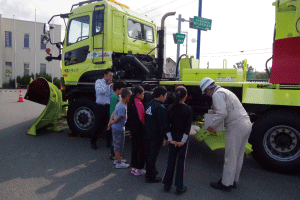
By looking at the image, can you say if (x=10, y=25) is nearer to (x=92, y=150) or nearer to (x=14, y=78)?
(x=14, y=78)

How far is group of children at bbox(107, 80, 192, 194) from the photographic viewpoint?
3.28 m

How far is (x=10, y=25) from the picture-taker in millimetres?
29125

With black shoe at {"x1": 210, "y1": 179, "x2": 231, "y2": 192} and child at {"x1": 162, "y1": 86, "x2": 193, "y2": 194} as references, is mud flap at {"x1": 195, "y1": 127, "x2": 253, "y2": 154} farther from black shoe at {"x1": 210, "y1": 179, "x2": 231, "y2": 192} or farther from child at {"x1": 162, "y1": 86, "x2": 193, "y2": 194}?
child at {"x1": 162, "y1": 86, "x2": 193, "y2": 194}

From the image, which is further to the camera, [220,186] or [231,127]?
[220,186]

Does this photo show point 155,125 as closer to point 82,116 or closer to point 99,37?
point 82,116

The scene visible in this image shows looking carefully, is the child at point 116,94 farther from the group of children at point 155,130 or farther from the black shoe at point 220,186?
the black shoe at point 220,186

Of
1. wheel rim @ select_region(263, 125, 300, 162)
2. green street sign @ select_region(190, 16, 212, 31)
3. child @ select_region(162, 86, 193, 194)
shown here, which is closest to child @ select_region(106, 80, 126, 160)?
child @ select_region(162, 86, 193, 194)

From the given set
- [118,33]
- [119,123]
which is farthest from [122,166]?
[118,33]

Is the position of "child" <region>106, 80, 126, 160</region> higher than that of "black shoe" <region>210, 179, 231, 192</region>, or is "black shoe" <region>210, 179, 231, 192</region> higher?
"child" <region>106, 80, 126, 160</region>

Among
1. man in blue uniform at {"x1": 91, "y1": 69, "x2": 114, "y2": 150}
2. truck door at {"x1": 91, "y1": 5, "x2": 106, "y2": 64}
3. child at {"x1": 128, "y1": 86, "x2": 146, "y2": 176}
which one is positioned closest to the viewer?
child at {"x1": 128, "y1": 86, "x2": 146, "y2": 176}

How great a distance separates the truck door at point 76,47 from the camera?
6.25m

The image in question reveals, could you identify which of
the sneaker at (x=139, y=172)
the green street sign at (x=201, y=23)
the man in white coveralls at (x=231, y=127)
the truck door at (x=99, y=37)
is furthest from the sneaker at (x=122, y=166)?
the green street sign at (x=201, y=23)

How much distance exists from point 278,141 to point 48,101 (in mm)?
5602

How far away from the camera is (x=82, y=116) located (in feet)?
20.4
